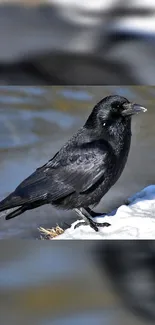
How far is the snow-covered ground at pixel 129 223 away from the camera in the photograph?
1718mm

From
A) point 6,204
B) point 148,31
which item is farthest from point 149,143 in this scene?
point 6,204

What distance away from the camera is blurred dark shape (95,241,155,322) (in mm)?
1709

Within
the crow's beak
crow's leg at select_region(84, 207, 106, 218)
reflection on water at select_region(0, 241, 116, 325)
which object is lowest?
reflection on water at select_region(0, 241, 116, 325)

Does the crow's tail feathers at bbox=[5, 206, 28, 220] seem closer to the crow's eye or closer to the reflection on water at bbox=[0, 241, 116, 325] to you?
the reflection on water at bbox=[0, 241, 116, 325]

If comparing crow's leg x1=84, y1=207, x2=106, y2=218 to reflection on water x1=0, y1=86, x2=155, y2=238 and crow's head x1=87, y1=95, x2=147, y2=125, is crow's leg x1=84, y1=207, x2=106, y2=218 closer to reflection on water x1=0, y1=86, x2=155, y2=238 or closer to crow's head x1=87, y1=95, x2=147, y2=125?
reflection on water x1=0, y1=86, x2=155, y2=238

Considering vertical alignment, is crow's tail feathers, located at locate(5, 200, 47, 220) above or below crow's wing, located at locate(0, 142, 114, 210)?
below

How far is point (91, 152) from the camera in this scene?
66.9 inches

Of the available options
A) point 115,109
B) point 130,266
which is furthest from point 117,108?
point 130,266

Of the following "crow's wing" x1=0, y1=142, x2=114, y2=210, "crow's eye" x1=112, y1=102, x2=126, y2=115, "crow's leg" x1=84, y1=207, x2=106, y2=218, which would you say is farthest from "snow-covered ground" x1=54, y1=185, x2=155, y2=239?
"crow's eye" x1=112, y1=102, x2=126, y2=115

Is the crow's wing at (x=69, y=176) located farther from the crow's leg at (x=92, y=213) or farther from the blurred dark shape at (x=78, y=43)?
the blurred dark shape at (x=78, y=43)

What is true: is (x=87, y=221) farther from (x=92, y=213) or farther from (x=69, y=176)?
(x=69, y=176)

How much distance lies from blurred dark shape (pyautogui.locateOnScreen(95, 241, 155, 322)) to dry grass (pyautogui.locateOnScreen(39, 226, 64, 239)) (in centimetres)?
11

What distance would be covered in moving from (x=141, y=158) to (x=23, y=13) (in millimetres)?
482

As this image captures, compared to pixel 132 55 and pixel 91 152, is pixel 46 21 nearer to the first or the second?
pixel 132 55
